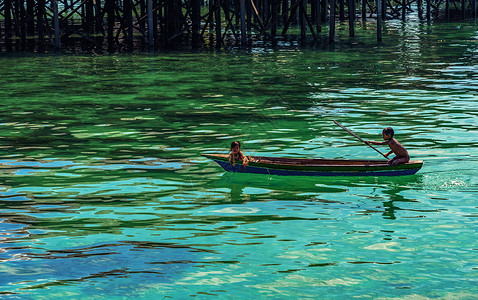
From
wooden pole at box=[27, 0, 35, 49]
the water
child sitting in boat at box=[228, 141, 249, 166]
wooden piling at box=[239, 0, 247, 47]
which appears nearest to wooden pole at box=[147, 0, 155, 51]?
wooden piling at box=[239, 0, 247, 47]

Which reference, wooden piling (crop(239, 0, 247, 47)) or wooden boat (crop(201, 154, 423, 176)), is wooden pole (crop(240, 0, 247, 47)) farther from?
wooden boat (crop(201, 154, 423, 176))

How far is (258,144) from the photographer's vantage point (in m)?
14.4

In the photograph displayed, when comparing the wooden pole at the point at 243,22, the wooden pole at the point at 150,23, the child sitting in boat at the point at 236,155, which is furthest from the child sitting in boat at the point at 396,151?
the wooden pole at the point at 150,23

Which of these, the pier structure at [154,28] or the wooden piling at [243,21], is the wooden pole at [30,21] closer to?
the pier structure at [154,28]

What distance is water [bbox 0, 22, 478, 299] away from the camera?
789 cm

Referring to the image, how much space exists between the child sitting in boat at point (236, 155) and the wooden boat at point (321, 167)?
0.24 ft

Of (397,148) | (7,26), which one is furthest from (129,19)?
(397,148)

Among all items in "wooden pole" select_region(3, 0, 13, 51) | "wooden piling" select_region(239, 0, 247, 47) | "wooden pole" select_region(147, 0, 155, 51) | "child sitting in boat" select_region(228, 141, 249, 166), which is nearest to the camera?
"child sitting in boat" select_region(228, 141, 249, 166)

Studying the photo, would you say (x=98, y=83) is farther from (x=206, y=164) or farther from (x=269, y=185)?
(x=269, y=185)

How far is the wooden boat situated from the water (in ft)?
0.57

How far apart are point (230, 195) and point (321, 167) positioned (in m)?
1.50

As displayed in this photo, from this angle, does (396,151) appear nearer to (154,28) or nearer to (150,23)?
(150,23)

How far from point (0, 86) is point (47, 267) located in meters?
16.1

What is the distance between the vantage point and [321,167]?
456 inches
